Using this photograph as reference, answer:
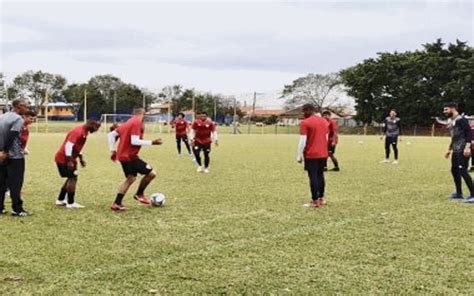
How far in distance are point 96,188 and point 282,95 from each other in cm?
8488

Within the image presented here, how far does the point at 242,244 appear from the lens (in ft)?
23.6

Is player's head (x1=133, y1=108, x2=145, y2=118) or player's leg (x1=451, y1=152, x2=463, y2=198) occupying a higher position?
player's head (x1=133, y1=108, x2=145, y2=118)

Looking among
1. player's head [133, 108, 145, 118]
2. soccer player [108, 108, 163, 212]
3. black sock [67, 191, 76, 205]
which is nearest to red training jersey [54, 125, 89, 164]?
soccer player [108, 108, 163, 212]

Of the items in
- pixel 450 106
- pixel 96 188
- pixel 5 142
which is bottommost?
pixel 96 188

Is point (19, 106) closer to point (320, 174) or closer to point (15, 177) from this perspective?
point (15, 177)

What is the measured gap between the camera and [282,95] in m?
96.2

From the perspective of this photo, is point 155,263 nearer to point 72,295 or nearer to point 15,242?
point 72,295

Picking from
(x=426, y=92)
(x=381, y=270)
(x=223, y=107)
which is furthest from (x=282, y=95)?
A: (x=381, y=270)

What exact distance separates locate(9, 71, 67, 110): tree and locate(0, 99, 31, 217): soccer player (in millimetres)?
66258

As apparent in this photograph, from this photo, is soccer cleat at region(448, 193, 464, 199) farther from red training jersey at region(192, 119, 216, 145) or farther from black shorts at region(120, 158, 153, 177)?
red training jersey at region(192, 119, 216, 145)

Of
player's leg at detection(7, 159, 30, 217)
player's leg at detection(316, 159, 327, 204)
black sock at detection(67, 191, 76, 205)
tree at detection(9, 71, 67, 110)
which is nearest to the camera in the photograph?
player's leg at detection(7, 159, 30, 217)

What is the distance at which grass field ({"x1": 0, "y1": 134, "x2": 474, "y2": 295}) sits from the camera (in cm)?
557

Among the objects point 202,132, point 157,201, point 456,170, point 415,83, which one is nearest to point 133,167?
point 157,201

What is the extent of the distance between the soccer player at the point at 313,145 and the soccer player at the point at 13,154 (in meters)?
4.68
